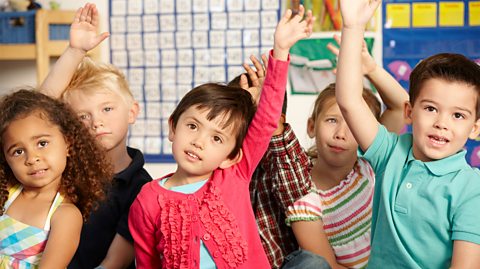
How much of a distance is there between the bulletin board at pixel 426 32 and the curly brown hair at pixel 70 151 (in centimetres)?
209

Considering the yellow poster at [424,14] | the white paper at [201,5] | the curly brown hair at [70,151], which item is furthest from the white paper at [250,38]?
the curly brown hair at [70,151]

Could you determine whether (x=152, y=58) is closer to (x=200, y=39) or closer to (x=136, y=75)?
(x=136, y=75)

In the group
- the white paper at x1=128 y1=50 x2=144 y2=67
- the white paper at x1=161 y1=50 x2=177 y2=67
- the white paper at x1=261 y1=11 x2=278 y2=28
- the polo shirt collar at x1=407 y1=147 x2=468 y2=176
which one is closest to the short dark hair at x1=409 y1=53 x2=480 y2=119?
the polo shirt collar at x1=407 y1=147 x2=468 y2=176

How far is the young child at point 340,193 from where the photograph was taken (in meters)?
1.79

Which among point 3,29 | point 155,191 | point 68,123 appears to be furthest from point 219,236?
point 3,29

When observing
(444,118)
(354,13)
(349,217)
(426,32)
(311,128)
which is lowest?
(349,217)

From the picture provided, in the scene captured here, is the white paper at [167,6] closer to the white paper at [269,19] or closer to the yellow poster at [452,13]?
the white paper at [269,19]

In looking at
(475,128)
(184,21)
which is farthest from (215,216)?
(184,21)

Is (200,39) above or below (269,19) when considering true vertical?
below

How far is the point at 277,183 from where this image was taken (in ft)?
5.51

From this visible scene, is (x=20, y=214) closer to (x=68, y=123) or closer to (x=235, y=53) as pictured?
(x=68, y=123)

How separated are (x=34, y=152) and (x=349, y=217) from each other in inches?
33.4

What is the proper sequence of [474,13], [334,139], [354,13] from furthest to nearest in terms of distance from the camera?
1. [474,13]
2. [334,139]
3. [354,13]

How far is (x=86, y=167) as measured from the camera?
1593mm
